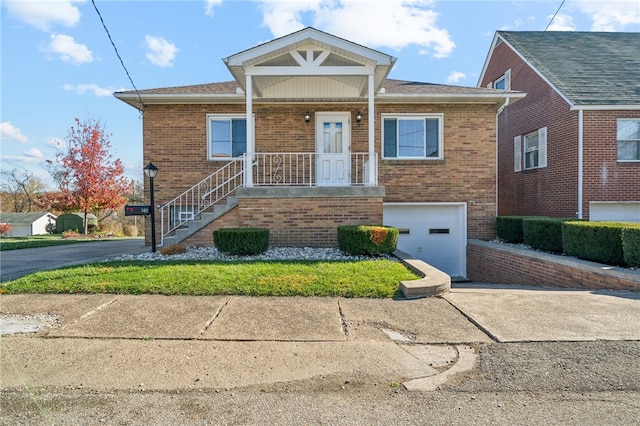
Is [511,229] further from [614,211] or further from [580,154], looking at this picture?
[614,211]

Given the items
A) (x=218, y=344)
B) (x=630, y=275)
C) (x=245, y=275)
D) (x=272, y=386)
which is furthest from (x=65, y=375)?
(x=630, y=275)

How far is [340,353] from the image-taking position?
3.93m

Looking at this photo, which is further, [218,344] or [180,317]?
[180,317]

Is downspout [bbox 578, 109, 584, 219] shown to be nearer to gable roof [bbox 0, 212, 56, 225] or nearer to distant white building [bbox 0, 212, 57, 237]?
distant white building [bbox 0, 212, 57, 237]

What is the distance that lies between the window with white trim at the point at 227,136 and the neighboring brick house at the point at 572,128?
399 inches

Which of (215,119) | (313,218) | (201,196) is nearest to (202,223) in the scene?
(201,196)

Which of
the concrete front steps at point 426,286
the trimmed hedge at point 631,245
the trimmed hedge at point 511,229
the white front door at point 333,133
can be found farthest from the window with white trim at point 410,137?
the concrete front steps at point 426,286

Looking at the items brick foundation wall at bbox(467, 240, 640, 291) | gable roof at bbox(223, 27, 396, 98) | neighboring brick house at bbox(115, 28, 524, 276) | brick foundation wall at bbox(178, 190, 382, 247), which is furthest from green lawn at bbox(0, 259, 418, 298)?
gable roof at bbox(223, 27, 396, 98)

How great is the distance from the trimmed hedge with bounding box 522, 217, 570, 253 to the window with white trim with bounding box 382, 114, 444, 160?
3400 mm

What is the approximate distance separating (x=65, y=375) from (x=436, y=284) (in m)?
4.83

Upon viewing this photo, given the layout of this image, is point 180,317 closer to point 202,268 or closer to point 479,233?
point 202,268

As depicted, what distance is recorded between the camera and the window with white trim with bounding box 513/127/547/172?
13.2 m

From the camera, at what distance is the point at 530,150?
1413 cm

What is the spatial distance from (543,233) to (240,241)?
7205mm
